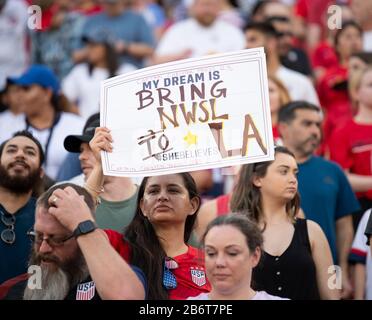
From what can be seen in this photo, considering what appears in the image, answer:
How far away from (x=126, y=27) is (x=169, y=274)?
6416mm

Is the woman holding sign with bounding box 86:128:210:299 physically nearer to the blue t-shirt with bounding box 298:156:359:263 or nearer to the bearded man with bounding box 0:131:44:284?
the bearded man with bounding box 0:131:44:284

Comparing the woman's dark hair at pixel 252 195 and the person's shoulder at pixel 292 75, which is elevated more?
the person's shoulder at pixel 292 75

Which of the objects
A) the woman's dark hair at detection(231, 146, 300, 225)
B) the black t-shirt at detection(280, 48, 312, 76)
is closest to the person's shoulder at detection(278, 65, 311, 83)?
the black t-shirt at detection(280, 48, 312, 76)

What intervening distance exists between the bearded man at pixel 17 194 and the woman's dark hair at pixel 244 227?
3.70 ft

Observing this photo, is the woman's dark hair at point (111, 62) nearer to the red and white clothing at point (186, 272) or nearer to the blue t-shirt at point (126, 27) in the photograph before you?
the blue t-shirt at point (126, 27)

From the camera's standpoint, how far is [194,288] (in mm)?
5816

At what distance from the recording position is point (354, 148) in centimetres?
820

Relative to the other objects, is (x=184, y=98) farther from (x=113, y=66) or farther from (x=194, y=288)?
(x=113, y=66)

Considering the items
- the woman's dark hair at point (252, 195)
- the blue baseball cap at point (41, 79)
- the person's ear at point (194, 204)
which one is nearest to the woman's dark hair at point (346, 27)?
the blue baseball cap at point (41, 79)

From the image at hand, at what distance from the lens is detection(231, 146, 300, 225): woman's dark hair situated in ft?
20.9

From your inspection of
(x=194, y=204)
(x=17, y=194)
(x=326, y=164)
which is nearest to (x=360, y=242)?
(x=326, y=164)

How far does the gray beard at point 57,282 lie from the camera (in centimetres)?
585

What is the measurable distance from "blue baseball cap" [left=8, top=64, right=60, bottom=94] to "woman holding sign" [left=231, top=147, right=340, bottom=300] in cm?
316
